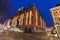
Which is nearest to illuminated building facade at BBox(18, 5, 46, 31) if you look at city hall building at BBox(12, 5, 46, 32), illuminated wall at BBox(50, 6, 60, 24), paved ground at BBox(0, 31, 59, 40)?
city hall building at BBox(12, 5, 46, 32)

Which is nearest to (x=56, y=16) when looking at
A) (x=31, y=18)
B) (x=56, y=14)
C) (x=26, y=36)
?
(x=56, y=14)

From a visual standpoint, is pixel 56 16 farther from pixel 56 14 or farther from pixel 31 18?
pixel 31 18

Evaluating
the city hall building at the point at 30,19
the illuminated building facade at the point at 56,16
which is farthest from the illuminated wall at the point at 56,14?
the city hall building at the point at 30,19

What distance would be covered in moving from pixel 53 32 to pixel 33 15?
60 cm

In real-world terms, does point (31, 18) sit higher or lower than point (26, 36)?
higher

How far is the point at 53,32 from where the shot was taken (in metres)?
3.07

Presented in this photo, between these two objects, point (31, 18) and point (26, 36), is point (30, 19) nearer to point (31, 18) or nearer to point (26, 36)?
point (31, 18)

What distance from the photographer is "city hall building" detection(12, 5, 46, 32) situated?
310 centimetres

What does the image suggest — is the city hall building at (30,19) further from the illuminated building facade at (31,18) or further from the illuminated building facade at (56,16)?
the illuminated building facade at (56,16)

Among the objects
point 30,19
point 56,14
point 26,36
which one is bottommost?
point 26,36

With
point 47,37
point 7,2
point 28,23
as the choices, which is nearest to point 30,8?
point 28,23

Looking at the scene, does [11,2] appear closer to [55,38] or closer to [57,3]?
[57,3]

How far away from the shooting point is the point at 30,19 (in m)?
3.12

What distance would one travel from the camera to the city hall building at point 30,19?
3.10 m
